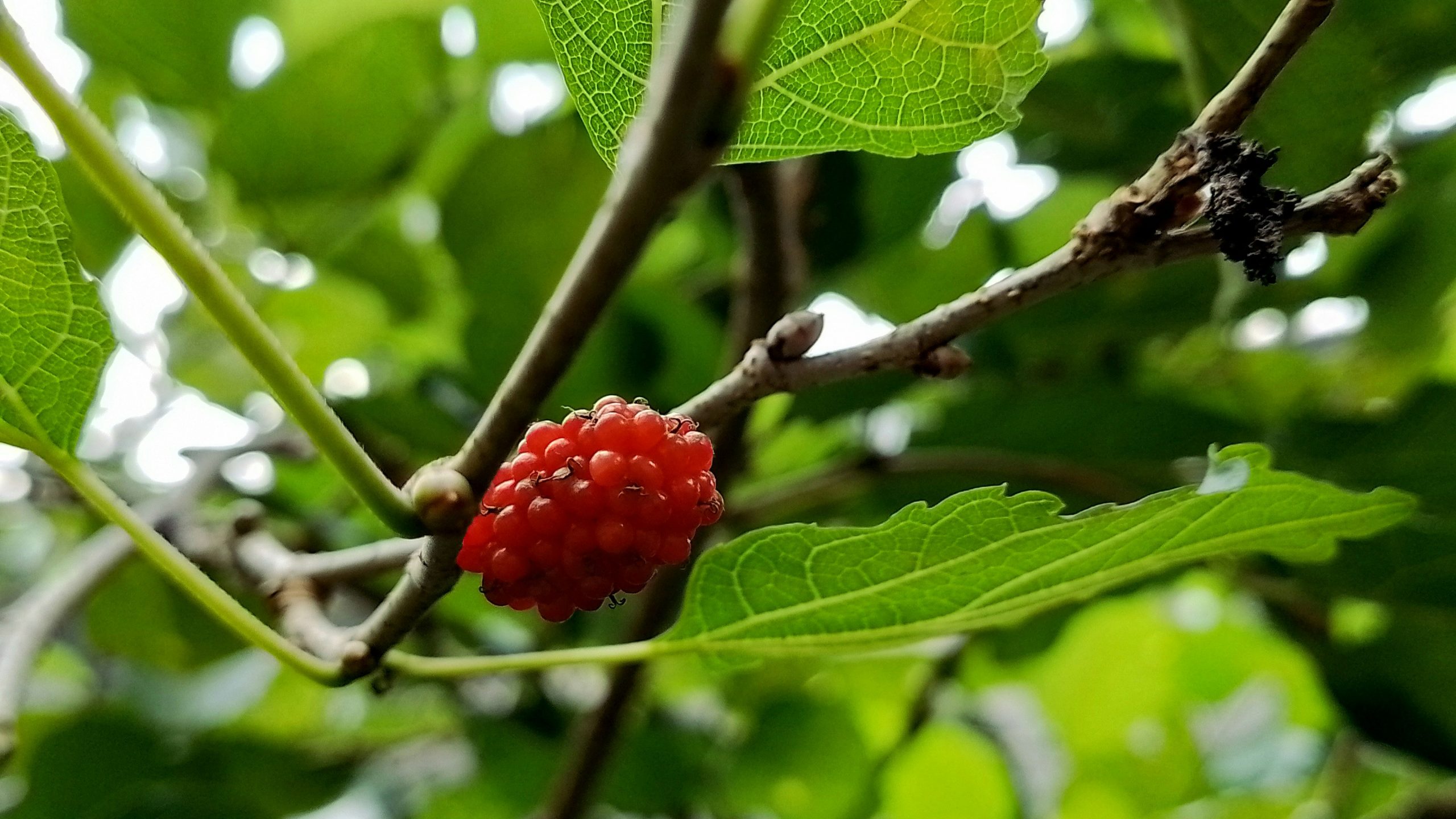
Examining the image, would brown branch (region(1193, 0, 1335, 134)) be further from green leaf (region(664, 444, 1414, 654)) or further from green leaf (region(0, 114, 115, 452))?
green leaf (region(0, 114, 115, 452))

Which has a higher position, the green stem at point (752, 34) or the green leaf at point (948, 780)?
the green stem at point (752, 34)

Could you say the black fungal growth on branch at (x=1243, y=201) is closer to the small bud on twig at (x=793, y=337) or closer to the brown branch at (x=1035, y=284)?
the brown branch at (x=1035, y=284)

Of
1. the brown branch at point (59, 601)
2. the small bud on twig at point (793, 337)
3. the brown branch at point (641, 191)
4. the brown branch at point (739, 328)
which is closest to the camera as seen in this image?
the brown branch at point (641, 191)

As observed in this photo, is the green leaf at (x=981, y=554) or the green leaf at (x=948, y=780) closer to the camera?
the green leaf at (x=981, y=554)

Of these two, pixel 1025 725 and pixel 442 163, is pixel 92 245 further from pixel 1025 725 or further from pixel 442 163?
pixel 1025 725

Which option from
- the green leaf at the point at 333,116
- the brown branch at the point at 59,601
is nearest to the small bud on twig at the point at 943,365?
the brown branch at the point at 59,601
